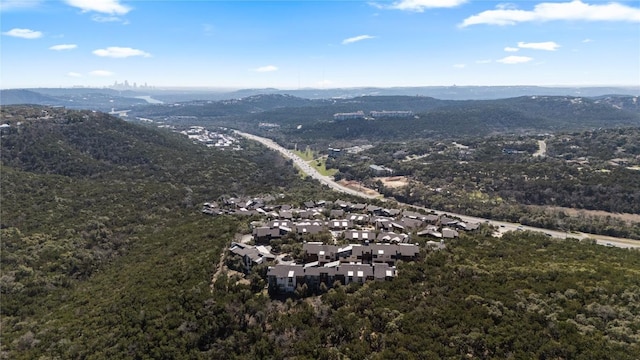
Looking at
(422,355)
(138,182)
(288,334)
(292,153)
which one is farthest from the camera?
(292,153)

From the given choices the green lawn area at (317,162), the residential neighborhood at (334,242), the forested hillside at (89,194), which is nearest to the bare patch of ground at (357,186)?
the forested hillside at (89,194)

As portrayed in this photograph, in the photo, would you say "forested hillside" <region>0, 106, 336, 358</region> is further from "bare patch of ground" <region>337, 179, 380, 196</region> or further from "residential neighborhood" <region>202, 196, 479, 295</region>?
"bare patch of ground" <region>337, 179, 380, 196</region>

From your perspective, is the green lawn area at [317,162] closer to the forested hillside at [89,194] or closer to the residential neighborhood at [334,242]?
the forested hillside at [89,194]

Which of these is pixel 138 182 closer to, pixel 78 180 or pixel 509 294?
pixel 78 180

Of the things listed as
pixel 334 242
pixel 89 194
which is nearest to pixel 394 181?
pixel 334 242

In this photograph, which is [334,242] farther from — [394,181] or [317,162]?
[317,162]

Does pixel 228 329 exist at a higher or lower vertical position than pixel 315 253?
lower

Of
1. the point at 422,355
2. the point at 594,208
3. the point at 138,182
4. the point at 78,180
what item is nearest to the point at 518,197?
the point at 594,208
